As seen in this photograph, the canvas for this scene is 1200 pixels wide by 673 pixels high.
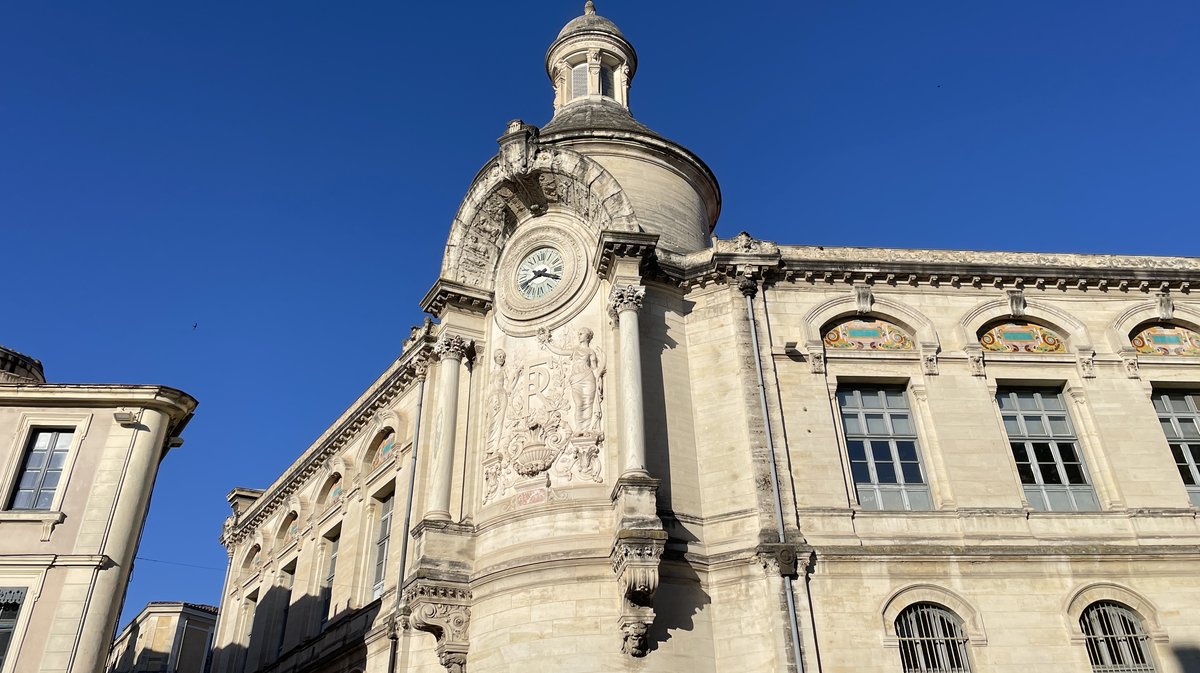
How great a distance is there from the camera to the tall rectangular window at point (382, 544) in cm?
2338

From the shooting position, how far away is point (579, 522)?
664 inches

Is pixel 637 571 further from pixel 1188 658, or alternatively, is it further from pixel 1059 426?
pixel 1059 426

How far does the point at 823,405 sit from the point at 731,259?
11.9 feet

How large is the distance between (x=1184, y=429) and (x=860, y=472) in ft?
24.3

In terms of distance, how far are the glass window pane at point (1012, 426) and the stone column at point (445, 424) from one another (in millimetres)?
11334

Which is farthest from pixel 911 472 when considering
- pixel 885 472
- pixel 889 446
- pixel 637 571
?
pixel 637 571

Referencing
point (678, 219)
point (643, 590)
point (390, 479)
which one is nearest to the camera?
point (643, 590)

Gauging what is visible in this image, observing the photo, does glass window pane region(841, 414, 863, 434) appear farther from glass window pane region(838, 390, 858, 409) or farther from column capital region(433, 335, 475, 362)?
column capital region(433, 335, 475, 362)

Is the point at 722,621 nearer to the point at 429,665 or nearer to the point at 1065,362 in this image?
the point at 429,665

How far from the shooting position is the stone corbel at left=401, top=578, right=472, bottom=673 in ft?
55.4

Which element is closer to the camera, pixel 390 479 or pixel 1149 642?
pixel 1149 642

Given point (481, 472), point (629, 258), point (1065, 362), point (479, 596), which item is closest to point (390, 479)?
point (481, 472)

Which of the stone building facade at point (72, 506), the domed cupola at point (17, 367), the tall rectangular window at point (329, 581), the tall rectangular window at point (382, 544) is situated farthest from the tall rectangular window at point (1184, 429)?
the domed cupola at point (17, 367)

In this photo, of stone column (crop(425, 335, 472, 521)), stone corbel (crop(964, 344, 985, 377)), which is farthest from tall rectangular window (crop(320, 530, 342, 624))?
stone corbel (crop(964, 344, 985, 377))
